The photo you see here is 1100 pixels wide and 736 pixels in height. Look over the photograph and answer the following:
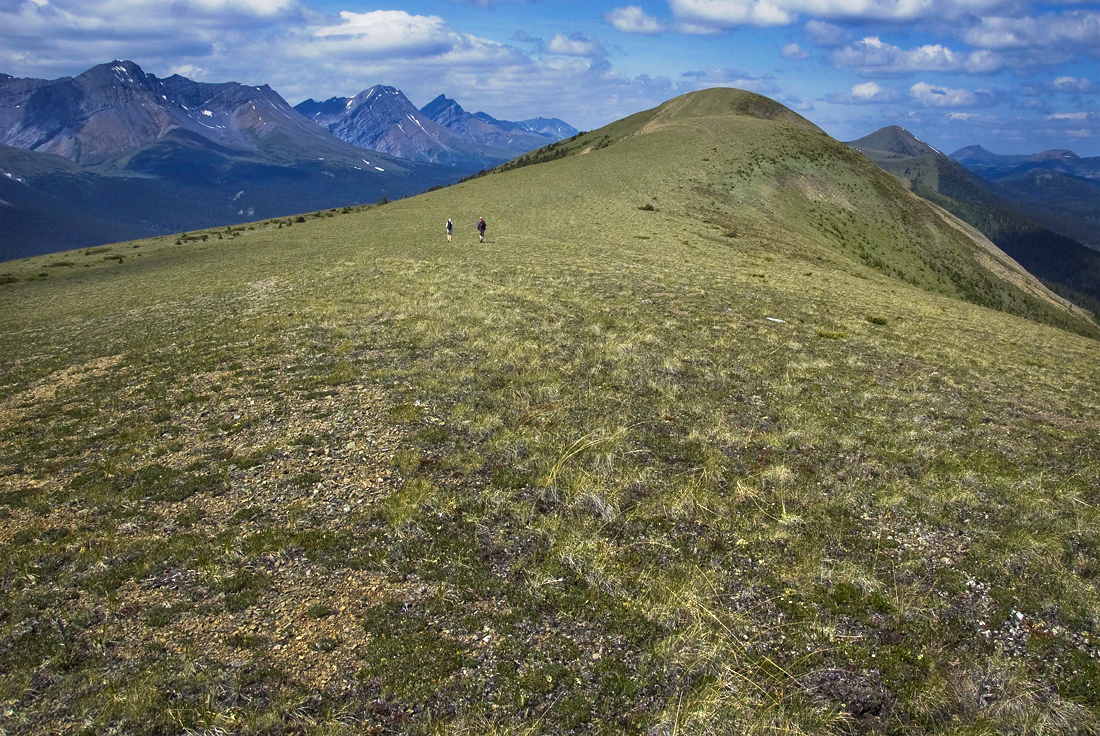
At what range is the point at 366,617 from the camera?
375 inches

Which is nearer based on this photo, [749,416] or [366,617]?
[366,617]

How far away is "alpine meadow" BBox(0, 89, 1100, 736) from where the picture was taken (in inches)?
321

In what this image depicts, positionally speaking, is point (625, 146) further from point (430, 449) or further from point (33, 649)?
point (33, 649)

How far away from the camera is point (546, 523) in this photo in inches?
475

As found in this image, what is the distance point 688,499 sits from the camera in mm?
12781

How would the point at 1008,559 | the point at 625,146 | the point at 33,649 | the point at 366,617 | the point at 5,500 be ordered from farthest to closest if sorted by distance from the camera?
the point at 625,146, the point at 5,500, the point at 1008,559, the point at 366,617, the point at 33,649

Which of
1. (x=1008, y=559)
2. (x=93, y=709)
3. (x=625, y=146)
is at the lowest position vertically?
(x=93, y=709)

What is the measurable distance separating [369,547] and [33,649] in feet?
17.5

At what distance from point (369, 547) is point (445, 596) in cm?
231

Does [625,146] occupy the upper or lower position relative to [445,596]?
upper

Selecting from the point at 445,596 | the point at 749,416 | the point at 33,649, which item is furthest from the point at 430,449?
the point at 749,416

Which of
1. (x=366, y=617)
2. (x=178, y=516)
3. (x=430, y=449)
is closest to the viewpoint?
(x=366, y=617)

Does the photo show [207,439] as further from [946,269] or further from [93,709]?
[946,269]

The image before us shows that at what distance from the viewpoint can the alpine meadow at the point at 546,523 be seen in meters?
8.16
